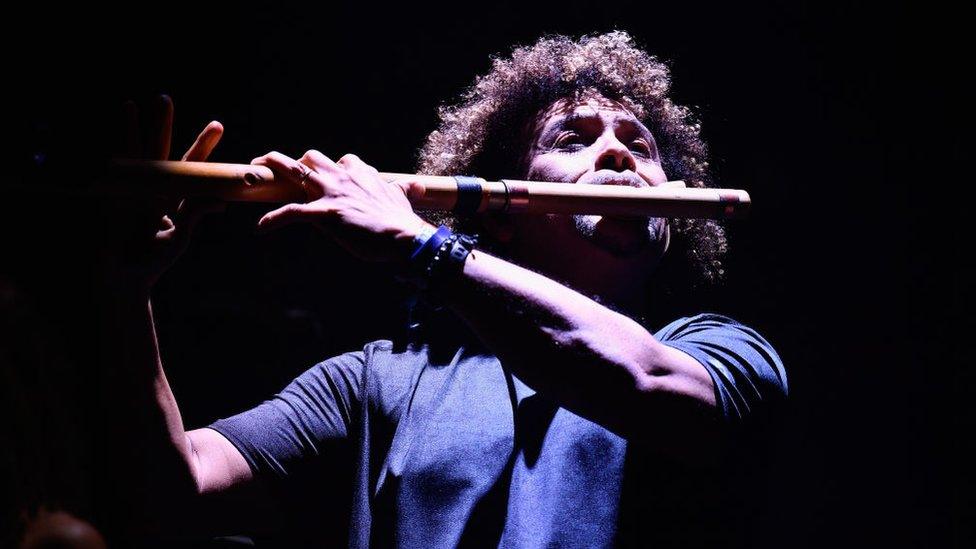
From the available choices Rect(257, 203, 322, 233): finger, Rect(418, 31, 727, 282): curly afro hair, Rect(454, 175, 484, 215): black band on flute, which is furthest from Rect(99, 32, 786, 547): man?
Rect(418, 31, 727, 282): curly afro hair

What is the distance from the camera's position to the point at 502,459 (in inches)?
58.9

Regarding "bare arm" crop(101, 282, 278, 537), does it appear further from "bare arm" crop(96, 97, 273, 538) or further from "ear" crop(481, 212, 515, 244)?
"ear" crop(481, 212, 515, 244)

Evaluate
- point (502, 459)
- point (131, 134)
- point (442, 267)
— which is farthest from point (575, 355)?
point (131, 134)

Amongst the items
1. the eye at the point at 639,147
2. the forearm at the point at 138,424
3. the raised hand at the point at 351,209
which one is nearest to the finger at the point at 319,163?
the raised hand at the point at 351,209

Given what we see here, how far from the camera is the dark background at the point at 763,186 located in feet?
7.74

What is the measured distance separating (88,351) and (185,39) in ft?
3.74

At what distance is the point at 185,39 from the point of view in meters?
2.15

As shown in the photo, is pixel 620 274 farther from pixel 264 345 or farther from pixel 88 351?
pixel 88 351

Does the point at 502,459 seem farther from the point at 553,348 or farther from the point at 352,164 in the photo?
the point at 352,164

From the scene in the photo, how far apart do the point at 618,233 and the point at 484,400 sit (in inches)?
21.4

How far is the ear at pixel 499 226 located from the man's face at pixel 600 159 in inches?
5.8

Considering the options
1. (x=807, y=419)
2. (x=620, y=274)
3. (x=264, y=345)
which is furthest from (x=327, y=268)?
(x=807, y=419)

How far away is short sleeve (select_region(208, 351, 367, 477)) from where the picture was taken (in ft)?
5.33

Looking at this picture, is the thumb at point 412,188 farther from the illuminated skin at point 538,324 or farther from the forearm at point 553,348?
the forearm at point 553,348
